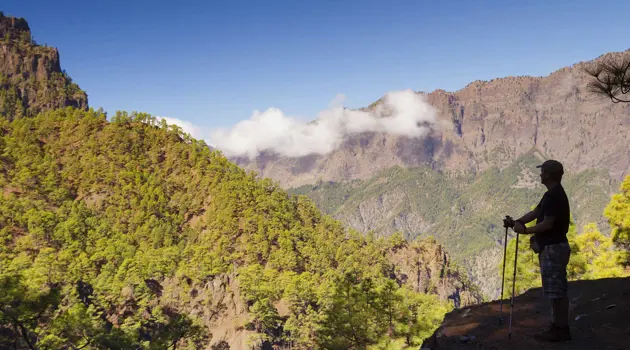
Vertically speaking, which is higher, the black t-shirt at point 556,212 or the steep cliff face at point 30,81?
the steep cliff face at point 30,81

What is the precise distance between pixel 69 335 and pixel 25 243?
4073 centimetres

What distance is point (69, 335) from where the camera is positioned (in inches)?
1314

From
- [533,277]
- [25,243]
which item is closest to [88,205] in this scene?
[25,243]

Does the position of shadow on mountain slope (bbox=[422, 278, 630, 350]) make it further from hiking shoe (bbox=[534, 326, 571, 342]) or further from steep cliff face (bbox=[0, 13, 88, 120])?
steep cliff face (bbox=[0, 13, 88, 120])

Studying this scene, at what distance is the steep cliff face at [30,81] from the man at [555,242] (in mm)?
157110

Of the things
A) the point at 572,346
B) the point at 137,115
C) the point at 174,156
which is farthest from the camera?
the point at 137,115

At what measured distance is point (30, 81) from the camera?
141875mm

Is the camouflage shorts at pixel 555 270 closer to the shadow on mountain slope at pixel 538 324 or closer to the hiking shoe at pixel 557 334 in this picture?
the hiking shoe at pixel 557 334

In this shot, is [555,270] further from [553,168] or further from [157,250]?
[157,250]

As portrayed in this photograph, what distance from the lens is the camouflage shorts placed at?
7.52 metres

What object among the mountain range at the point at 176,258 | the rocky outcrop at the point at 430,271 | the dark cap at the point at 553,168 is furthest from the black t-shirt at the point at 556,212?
the rocky outcrop at the point at 430,271

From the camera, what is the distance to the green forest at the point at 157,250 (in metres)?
30.8

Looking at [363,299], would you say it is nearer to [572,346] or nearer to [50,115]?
[572,346]

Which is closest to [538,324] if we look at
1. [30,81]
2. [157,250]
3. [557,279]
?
[557,279]
